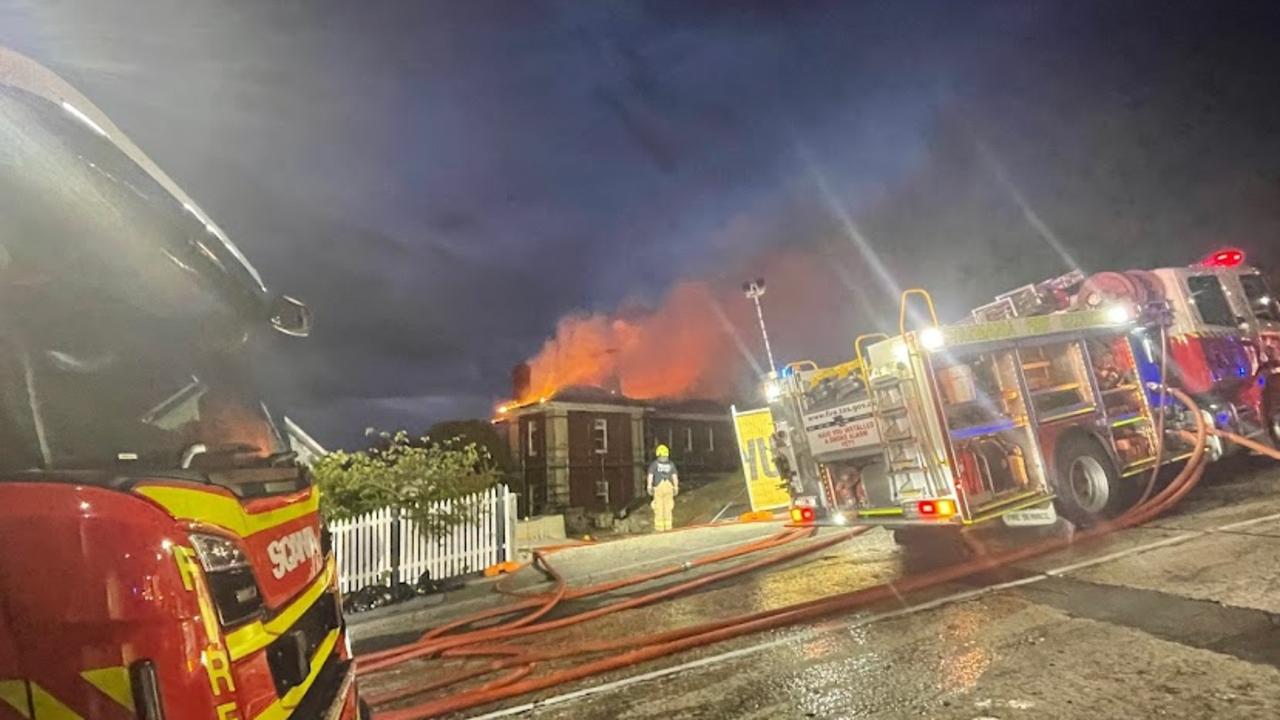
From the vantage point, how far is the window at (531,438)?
30.7 metres

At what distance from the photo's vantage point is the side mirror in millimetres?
3258

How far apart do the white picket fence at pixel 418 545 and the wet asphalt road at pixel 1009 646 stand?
10.6ft

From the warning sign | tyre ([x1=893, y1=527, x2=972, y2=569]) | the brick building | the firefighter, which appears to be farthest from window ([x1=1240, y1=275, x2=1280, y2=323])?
the brick building

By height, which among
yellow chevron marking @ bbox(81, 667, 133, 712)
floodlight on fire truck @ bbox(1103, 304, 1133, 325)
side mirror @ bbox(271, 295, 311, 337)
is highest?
floodlight on fire truck @ bbox(1103, 304, 1133, 325)

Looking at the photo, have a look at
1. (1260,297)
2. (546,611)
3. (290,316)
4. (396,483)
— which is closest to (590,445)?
(396,483)

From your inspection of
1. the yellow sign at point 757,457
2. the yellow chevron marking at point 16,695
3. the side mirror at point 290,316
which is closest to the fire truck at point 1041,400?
the yellow sign at point 757,457

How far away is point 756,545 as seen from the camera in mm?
8727

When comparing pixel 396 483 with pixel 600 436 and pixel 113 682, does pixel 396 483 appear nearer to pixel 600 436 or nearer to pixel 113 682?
pixel 113 682

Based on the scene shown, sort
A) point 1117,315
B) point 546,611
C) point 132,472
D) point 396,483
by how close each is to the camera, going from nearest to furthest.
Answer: point 132,472
point 546,611
point 1117,315
point 396,483

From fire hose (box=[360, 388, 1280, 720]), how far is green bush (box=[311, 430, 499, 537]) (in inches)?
143

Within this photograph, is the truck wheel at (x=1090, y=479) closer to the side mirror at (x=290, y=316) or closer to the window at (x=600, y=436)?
the side mirror at (x=290, y=316)

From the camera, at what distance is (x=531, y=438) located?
101ft

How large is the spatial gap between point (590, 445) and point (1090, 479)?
979 inches

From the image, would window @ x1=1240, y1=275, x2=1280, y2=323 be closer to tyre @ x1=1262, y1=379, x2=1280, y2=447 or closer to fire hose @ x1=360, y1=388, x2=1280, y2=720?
tyre @ x1=1262, y1=379, x2=1280, y2=447
